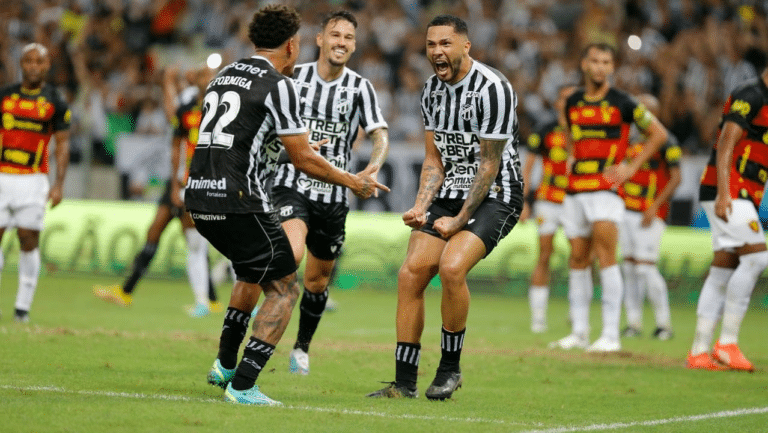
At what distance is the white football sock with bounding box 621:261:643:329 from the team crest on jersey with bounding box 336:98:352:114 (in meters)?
5.84

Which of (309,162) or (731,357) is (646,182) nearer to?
(731,357)

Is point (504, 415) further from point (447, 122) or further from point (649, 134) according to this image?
point (649, 134)

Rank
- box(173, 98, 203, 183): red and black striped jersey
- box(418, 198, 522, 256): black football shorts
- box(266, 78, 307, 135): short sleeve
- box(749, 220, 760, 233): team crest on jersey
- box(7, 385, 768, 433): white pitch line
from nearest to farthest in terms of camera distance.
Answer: box(7, 385, 768, 433): white pitch line
box(266, 78, 307, 135): short sleeve
box(418, 198, 522, 256): black football shorts
box(749, 220, 760, 233): team crest on jersey
box(173, 98, 203, 183): red and black striped jersey

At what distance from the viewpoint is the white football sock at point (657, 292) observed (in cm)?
1291

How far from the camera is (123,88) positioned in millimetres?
23391

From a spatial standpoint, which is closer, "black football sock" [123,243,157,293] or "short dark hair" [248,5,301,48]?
"short dark hair" [248,5,301,48]

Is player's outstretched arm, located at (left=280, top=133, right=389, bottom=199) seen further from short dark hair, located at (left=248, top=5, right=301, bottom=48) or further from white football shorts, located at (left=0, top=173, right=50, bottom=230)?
white football shorts, located at (left=0, top=173, right=50, bottom=230)

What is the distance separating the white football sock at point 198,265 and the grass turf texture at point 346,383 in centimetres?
55

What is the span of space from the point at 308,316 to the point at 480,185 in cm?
210

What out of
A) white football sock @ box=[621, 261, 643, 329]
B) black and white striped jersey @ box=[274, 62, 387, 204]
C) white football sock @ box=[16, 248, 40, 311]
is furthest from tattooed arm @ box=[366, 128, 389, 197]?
white football sock @ box=[621, 261, 643, 329]

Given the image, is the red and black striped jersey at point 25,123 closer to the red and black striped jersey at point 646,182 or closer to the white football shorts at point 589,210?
the white football shorts at point 589,210

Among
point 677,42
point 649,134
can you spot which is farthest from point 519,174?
point 677,42

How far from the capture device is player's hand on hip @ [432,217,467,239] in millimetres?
7234

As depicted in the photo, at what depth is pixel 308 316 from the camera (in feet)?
28.2
